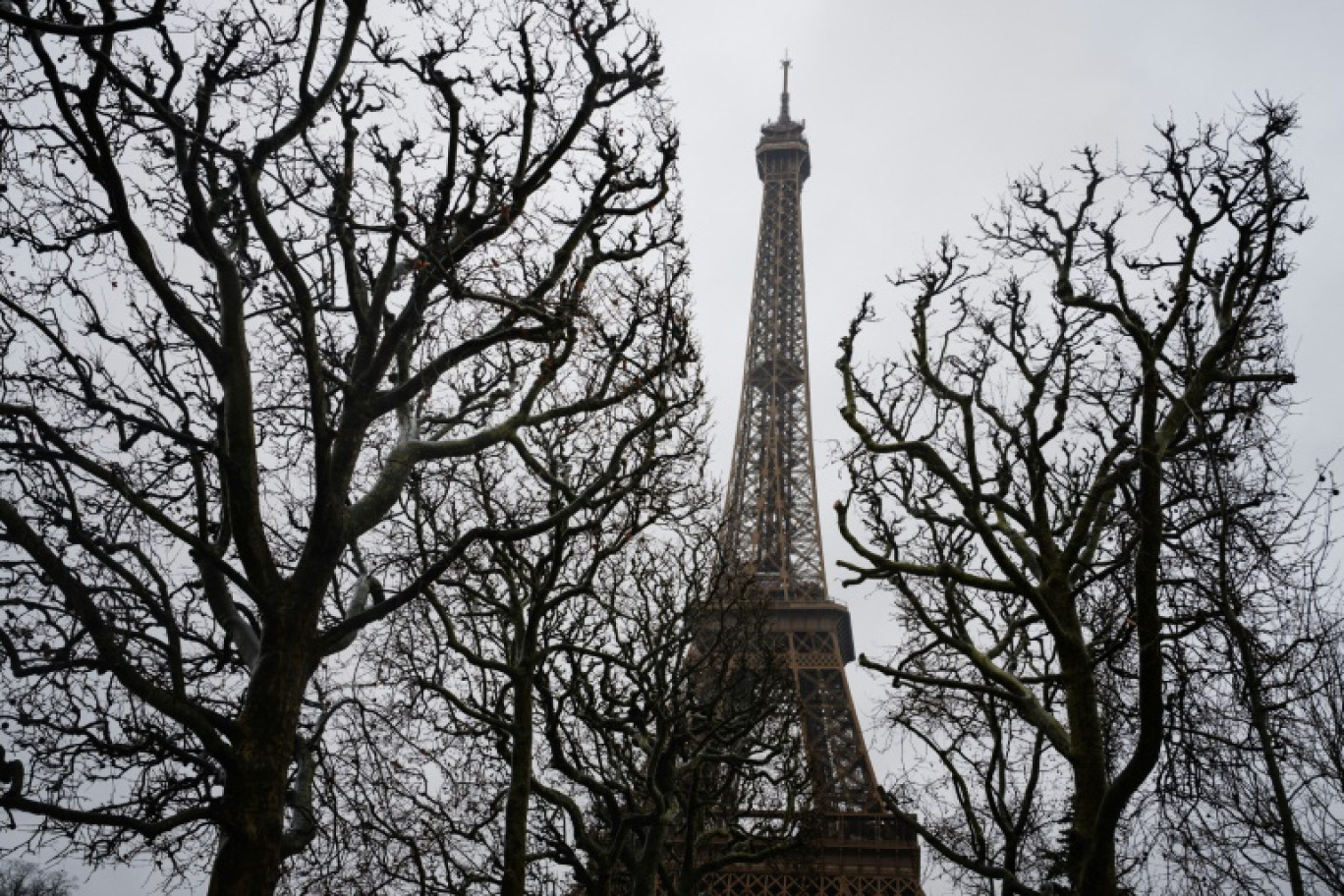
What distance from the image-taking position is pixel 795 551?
4484 centimetres

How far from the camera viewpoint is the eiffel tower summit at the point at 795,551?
2875cm

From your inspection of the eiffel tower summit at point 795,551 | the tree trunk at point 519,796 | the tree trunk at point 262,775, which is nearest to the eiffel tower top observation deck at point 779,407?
the eiffel tower summit at point 795,551

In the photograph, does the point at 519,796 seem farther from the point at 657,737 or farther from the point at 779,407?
the point at 779,407

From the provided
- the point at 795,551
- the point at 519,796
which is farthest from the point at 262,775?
the point at 795,551

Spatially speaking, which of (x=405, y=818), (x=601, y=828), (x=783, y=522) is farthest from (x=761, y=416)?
Answer: (x=405, y=818)

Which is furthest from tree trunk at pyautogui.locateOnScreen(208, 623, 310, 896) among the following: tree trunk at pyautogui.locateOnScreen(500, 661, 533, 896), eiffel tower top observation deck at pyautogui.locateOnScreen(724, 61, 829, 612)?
eiffel tower top observation deck at pyautogui.locateOnScreen(724, 61, 829, 612)

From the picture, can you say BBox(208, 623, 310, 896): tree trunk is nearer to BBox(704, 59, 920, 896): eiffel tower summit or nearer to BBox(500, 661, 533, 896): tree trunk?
BBox(500, 661, 533, 896): tree trunk

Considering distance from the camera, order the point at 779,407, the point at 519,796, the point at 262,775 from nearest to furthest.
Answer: the point at 262,775 < the point at 519,796 < the point at 779,407

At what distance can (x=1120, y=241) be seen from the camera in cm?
773

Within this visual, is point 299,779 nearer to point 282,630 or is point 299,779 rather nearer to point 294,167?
point 282,630

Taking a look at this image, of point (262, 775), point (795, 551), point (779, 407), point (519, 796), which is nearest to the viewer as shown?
point (262, 775)

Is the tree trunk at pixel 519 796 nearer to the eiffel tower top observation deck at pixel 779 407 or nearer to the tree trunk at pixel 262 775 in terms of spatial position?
the tree trunk at pixel 262 775

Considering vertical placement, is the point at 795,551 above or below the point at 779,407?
below

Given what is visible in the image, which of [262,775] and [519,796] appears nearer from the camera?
[262,775]
